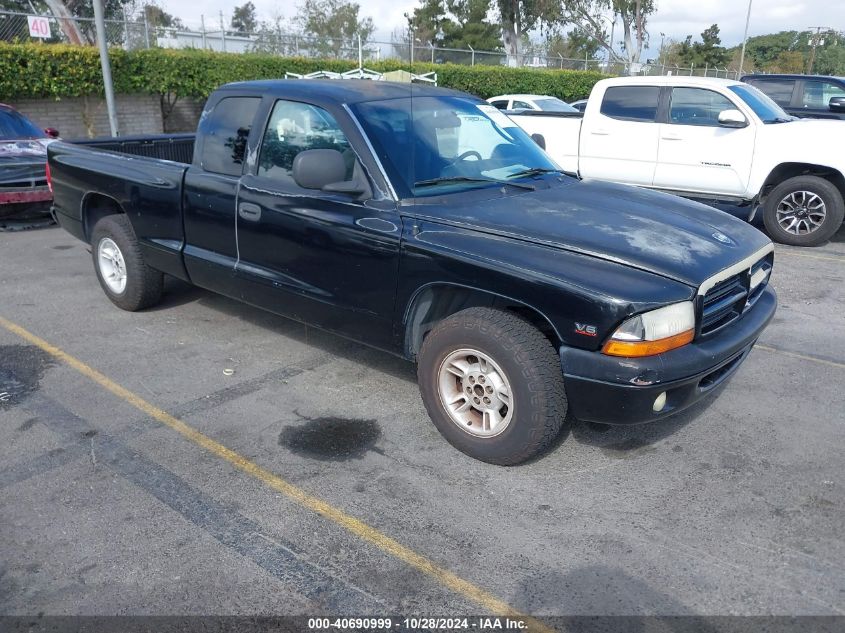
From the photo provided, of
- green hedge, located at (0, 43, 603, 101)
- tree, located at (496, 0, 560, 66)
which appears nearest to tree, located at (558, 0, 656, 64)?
tree, located at (496, 0, 560, 66)

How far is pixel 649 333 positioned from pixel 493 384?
2.66 ft

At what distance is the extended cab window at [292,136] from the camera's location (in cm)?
424

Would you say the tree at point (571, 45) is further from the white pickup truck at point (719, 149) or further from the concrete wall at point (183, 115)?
the white pickup truck at point (719, 149)

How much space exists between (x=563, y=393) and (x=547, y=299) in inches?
19.0

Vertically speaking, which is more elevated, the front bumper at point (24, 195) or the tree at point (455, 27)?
the tree at point (455, 27)

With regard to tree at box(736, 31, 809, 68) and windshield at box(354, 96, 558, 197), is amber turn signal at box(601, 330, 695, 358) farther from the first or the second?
tree at box(736, 31, 809, 68)

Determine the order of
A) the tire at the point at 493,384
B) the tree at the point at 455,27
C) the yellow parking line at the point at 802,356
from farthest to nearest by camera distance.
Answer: the tree at the point at 455,27 < the yellow parking line at the point at 802,356 < the tire at the point at 493,384

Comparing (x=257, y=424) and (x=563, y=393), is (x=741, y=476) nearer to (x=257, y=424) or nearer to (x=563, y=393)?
(x=563, y=393)

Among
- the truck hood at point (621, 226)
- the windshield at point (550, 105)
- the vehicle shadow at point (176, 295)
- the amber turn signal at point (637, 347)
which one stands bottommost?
the vehicle shadow at point (176, 295)

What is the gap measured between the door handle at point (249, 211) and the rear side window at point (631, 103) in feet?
20.8

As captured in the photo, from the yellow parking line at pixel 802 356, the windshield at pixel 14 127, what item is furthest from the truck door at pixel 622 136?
the windshield at pixel 14 127

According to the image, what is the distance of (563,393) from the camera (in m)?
3.43

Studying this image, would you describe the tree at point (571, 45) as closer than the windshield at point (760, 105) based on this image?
No

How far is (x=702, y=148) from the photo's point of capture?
343 inches
